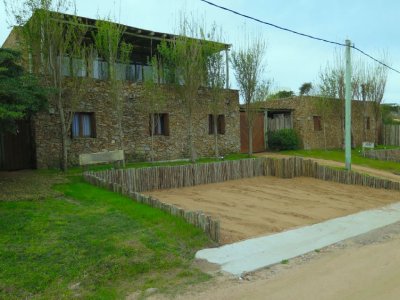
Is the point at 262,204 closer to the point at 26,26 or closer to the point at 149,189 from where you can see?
the point at 149,189

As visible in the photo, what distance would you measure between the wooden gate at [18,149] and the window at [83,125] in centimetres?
168

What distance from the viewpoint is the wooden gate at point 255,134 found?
23.0 metres

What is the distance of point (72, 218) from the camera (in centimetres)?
773

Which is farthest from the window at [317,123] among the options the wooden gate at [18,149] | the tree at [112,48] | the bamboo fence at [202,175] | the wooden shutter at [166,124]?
the wooden gate at [18,149]

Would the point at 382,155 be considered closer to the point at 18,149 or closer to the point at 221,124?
the point at 221,124

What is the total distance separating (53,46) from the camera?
1296 cm

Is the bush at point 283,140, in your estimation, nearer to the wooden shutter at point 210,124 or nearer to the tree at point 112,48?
the wooden shutter at point 210,124

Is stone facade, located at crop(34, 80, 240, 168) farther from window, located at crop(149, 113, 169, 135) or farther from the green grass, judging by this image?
the green grass

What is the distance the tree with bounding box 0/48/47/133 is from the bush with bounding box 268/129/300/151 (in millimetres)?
15521

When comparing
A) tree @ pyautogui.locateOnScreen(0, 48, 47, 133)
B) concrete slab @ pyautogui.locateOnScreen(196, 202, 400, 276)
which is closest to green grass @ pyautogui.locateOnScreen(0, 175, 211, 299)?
concrete slab @ pyautogui.locateOnScreen(196, 202, 400, 276)

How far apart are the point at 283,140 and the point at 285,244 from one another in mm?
17049

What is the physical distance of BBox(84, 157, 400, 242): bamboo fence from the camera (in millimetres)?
10216

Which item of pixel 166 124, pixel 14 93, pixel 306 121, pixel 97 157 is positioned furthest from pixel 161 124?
pixel 306 121

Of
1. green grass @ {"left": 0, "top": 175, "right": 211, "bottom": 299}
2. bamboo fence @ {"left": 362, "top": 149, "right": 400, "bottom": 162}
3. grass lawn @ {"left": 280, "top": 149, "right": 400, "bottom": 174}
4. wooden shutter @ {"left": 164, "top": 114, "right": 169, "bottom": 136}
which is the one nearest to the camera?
green grass @ {"left": 0, "top": 175, "right": 211, "bottom": 299}
